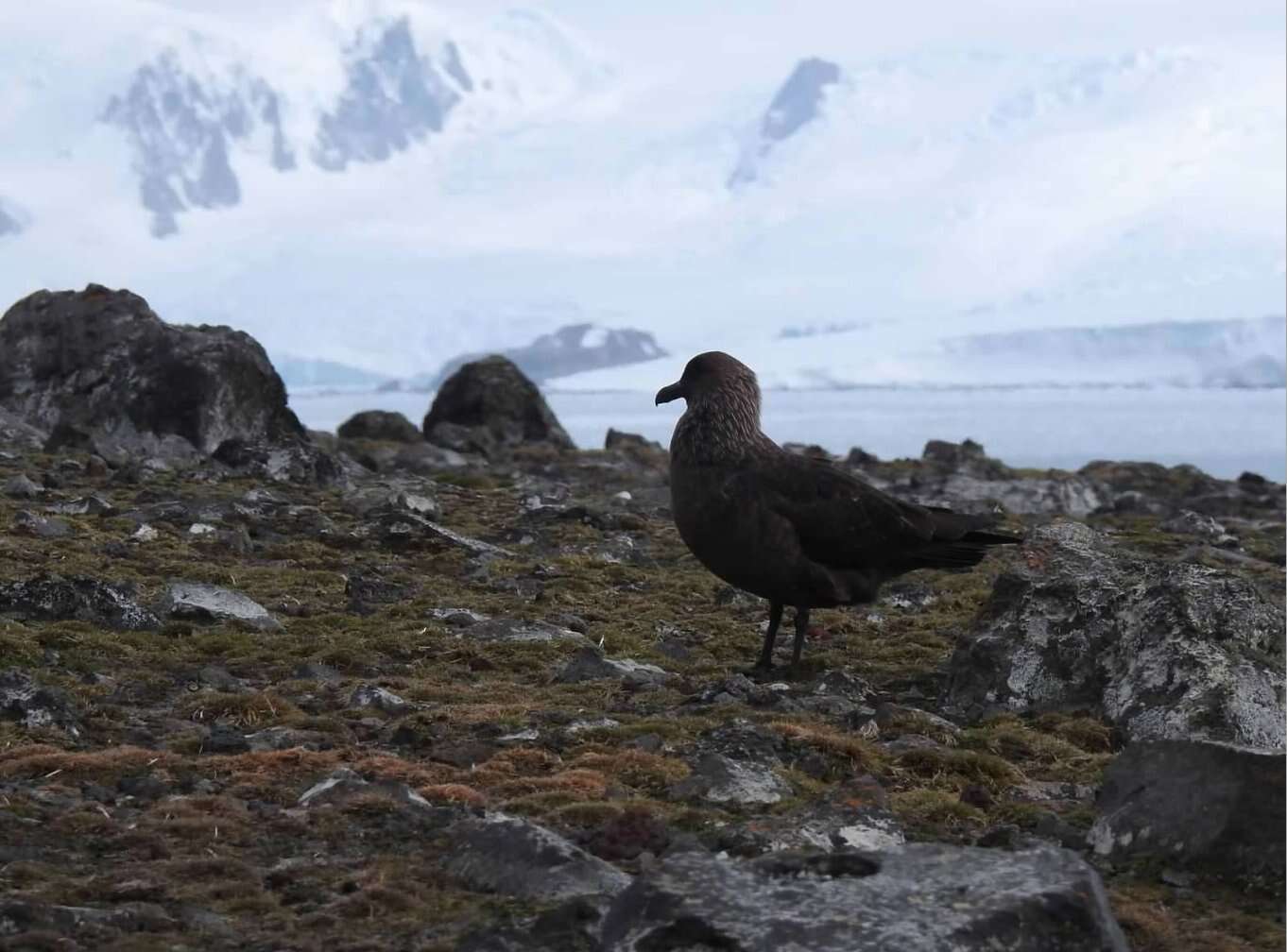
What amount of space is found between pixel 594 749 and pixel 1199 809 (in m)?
3.36

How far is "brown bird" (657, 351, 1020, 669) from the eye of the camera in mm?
11141

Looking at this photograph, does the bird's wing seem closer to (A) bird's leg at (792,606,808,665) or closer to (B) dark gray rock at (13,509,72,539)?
(A) bird's leg at (792,606,808,665)

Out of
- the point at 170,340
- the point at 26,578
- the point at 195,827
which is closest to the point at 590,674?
the point at 195,827

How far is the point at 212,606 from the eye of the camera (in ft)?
40.7

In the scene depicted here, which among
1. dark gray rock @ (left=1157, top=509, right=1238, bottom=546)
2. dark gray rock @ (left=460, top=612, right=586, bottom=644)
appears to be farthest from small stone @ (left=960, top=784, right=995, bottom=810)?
dark gray rock @ (left=1157, top=509, right=1238, bottom=546)

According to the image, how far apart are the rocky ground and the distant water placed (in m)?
44.7

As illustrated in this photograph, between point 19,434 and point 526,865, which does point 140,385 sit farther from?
point 526,865

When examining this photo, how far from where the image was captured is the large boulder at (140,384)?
24.4 meters

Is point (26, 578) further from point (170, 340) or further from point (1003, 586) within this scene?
point (170, 340)

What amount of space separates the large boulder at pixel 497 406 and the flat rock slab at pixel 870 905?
28535 millimetres

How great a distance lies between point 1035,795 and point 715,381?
4378 millimetres

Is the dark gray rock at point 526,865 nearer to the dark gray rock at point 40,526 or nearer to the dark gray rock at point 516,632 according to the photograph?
the dark gray rock at point 516,632

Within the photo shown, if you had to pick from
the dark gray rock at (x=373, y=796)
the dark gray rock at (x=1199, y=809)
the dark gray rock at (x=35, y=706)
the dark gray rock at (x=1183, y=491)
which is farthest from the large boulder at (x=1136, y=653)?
the dark gray rock at (x=1183, y=491)

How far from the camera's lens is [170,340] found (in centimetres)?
2495
